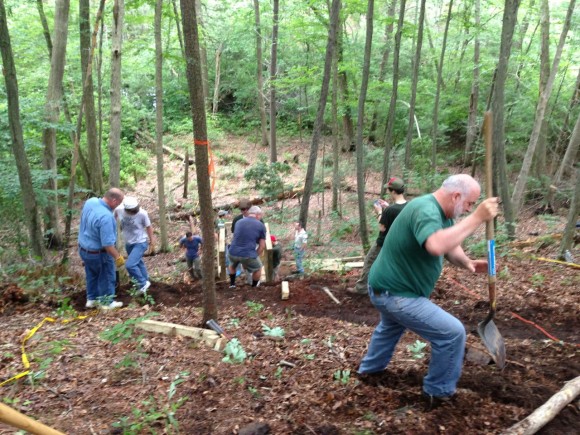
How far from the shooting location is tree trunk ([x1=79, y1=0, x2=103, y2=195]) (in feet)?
39.3

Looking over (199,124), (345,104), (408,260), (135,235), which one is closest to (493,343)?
(408,260)

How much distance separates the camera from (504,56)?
383 inches

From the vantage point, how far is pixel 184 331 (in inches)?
199

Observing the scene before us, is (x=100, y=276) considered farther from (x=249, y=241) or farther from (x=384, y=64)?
(x=384, y=64)

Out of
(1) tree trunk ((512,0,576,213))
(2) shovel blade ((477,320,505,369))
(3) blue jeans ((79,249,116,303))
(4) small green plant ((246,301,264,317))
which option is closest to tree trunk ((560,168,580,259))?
(1) tree trunk ((512,0,576,213))

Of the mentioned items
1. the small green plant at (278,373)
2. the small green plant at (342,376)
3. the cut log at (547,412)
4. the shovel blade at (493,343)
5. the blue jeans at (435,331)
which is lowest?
the small green plant at (278,373)

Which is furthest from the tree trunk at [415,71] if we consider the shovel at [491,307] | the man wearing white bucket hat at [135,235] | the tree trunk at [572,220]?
the shovel at [491,307]

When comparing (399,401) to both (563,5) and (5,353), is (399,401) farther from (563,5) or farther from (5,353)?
(563,5)

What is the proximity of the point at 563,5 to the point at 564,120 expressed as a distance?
14.2 ft

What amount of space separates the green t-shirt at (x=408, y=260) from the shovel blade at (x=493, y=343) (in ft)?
3.29

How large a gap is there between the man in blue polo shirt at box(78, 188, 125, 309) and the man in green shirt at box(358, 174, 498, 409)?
172 inches

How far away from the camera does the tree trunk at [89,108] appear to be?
1197 cm

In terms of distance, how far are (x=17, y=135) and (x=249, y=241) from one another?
189 inches

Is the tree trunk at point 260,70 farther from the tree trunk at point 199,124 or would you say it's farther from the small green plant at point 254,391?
the small green plant at point 254,391
